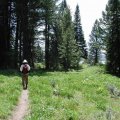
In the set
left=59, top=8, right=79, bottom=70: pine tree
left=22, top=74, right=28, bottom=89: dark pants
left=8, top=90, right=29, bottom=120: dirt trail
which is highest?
left=59, top=8, right=79, bottom=70: pine tree

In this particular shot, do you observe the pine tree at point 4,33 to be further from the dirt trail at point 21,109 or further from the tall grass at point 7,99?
the dirt trail at point 21,109

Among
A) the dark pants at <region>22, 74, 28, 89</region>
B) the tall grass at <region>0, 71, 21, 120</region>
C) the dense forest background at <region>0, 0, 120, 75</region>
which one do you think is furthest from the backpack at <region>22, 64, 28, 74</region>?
the dense forest background at <region>0, 0, 120, 75</region>

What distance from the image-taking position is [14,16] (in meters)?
52.2

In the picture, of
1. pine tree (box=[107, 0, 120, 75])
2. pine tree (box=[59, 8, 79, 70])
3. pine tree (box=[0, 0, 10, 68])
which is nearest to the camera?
pine tree (box=[0, 0, 10, 68])

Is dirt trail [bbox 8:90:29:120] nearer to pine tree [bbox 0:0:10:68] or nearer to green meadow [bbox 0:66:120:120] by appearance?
green meadow [bbox 0:66:120:120]

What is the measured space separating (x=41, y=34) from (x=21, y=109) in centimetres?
3950

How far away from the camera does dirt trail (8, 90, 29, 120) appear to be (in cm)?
1570

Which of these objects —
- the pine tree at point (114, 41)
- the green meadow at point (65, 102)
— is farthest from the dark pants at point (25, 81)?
the pine tree at point (114, 41)

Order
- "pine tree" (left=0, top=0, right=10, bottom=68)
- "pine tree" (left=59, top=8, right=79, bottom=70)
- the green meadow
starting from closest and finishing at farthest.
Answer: the green meadow → "pine tree" (left=0, top=0, right=10, bottom=68) → "pine tree" (left=59, top=8, right=79, bottom=70)

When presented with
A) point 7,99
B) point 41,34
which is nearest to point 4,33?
point 41,34

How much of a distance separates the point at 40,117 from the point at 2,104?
272cm

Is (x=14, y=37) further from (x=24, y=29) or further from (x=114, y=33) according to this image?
(x=114, y=33)

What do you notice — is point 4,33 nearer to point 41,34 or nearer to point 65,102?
point 41,34

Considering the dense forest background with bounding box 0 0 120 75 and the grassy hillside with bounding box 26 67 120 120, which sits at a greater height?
the dense forest background with bounding box 0 0 120 75
